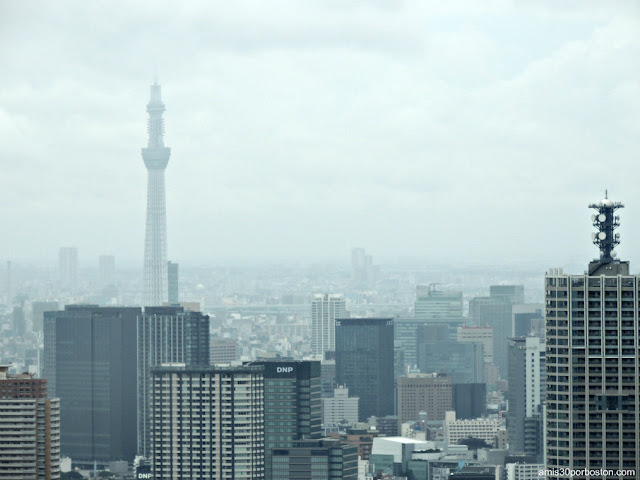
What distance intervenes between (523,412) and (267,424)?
5.60 metres

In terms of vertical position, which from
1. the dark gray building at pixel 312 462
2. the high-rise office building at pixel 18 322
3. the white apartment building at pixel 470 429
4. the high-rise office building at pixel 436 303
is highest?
the high-rise office building at pixel 436 303

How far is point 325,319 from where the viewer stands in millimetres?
46781

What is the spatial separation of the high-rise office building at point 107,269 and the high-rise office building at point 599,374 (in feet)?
63.6

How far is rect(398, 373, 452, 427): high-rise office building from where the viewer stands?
1700 inches

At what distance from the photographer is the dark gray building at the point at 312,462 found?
25938 millimetres

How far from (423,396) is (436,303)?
2.38m

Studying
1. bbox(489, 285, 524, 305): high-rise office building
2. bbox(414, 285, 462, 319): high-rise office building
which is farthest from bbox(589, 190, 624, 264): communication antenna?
bbox(414, 285, 462, 319): high-rise office building

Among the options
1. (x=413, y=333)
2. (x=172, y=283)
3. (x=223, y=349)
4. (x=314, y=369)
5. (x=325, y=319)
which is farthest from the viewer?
(x=413, y=333)

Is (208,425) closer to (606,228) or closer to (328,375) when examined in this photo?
(606,228)

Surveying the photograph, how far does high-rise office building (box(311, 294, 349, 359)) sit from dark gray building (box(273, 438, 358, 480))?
49.4ft

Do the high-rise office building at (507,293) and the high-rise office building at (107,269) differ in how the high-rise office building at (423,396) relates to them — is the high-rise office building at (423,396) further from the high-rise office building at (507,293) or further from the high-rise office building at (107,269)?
the high-rise office building at (107,269)

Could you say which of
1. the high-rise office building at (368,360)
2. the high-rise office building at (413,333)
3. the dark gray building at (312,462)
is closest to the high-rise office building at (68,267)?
the dark gray building at (312,462)

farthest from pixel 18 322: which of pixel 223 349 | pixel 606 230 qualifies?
pixel 606 230

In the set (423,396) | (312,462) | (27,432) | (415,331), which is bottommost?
(312,462)
